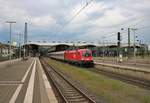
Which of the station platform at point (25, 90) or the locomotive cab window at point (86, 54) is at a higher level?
the locomotive cab window at point (86, 54)

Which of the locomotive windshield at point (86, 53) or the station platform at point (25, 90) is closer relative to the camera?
the station platform at point (25, 90)

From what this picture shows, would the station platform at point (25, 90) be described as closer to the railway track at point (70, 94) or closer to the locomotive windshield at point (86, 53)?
the railway track at point (70, 94)

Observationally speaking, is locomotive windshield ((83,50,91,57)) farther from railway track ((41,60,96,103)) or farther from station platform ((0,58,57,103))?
railway track ((41,60,96,103))

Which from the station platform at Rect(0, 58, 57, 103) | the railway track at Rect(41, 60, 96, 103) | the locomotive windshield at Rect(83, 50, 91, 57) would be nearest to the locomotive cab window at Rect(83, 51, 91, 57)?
the locomotive windshield at Rect(83, 50, 91, 57)

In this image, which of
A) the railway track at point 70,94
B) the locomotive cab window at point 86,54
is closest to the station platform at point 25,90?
the railway track at point 70,94

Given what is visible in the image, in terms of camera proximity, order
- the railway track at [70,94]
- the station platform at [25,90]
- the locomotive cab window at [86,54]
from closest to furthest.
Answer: the railway track at [70,94] → the station platform at [25,90] → the locomotive cab window at [86,54]

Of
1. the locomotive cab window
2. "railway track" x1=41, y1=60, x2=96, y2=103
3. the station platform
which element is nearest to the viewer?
"railway track" x1=41, y1=60, x2=96, y2=103

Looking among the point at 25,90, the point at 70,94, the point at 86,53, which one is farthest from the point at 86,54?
the point at 70,94

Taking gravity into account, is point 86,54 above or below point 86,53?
below

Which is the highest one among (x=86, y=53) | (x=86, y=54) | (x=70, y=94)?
(x=86, y=53)

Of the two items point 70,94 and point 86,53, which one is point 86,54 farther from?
point 70,94

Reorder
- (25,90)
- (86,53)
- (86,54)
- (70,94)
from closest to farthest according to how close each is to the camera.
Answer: (70,94), (25,90), (86,54), (86,53)

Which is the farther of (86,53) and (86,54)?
(86,53)

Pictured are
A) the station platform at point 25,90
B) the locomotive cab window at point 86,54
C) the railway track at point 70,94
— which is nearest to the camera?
the railway track at point 70,94
